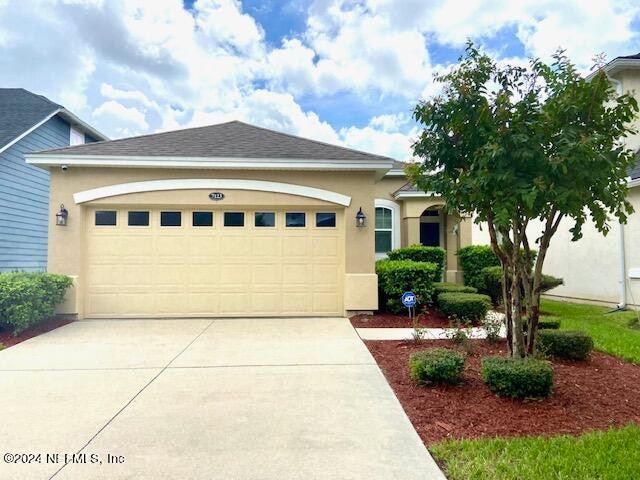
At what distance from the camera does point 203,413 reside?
3.70m

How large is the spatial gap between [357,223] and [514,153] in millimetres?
4903

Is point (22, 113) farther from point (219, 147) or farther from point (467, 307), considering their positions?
point (467, 307)

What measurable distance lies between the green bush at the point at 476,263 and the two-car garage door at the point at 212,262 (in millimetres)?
4775

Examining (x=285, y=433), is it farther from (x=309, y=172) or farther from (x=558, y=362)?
(x=309, y=172)

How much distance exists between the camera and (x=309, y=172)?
8656 mm

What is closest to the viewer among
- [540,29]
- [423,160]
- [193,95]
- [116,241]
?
[423,160]

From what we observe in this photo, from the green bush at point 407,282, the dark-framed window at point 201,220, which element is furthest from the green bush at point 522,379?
the dark-framed window at point 201,220

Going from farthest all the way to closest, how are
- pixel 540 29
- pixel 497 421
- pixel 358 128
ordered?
1. pixel 358 128
2. pixel 540 29
3. pixel 497 421

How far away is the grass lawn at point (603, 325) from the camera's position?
235 inches

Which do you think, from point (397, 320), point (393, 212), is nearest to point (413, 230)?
point (393, 212)

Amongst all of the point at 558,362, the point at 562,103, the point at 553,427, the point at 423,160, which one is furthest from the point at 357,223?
the point at 553,427

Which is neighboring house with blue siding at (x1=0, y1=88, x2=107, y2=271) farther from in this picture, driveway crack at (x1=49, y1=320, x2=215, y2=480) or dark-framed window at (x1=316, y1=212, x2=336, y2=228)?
dark-framed window at (x1=316, y1=212, x2=336, y2=228)

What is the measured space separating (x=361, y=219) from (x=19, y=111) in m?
11.9

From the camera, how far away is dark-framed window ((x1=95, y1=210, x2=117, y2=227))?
8570 millimetres
